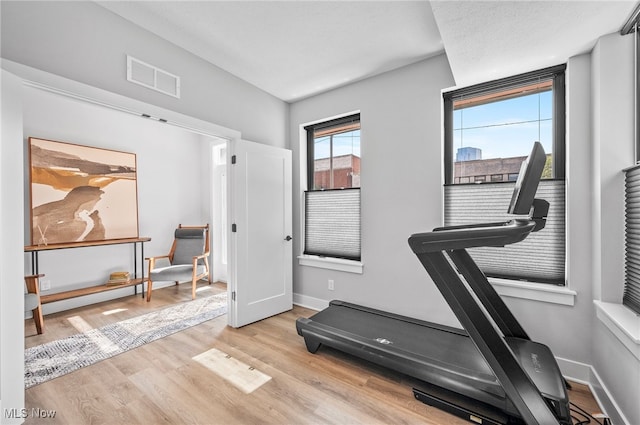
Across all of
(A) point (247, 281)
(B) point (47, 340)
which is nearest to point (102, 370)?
(B) point (47, 340)

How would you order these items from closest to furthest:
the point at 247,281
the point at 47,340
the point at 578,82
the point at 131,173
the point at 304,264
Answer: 1. the point at 578,82
2. the point at 47,340
3. the point at 247,281
4. the point at 304,264
5. the point at 131,173

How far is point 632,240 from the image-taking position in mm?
1665

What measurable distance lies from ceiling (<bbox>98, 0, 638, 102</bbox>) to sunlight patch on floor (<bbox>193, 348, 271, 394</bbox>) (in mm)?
2736

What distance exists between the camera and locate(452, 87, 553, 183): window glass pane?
2.21m

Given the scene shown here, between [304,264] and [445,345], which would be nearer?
[445,345]

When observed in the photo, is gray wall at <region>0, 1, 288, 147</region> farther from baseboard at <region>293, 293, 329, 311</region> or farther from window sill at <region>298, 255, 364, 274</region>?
baseboard at <region>293, 293, 329, 311</region>

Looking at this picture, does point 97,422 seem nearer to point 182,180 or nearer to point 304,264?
point 304,264

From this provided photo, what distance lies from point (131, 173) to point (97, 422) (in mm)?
3402

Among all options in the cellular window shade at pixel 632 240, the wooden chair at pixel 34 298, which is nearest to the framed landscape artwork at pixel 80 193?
the wooden chair at pixel 34 298

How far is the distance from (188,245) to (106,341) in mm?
1852

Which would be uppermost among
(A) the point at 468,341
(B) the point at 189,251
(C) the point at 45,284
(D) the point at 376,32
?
(D) the point at 376,32

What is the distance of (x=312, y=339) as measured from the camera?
2.35 meters

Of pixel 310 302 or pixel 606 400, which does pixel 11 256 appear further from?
pixel 606 400

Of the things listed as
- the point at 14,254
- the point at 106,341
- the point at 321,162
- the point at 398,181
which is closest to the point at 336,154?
the point at 321,162
